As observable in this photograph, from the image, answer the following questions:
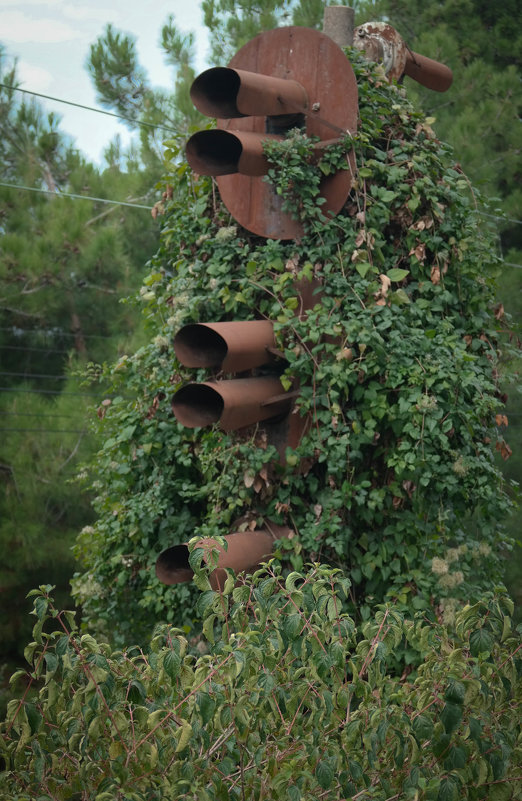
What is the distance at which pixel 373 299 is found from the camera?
165 inches

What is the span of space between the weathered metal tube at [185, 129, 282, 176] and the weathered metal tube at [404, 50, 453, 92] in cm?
152

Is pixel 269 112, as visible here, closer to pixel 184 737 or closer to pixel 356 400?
pixel 356 400

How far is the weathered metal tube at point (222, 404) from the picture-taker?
3846 millimetres

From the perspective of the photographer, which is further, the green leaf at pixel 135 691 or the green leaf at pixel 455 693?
the green leaf at pixel 135 691

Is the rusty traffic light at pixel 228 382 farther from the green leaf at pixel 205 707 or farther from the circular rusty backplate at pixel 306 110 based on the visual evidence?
the green leaf at pixel 205 707

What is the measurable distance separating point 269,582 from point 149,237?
26.8 ft

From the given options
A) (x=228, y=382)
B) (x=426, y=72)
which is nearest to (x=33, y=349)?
(x=426, y=72)

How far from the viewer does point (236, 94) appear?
3.98 m

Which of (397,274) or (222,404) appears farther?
(397,274)

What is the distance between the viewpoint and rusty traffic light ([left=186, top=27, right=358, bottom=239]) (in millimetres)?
4035

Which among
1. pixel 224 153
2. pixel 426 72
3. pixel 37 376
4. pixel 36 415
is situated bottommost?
pixel 36 415

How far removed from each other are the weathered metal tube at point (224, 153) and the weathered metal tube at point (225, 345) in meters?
0.71

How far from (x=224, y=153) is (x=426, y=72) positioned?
1900 mm

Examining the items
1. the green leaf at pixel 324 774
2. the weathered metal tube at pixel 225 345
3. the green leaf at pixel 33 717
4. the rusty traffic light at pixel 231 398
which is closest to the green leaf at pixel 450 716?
the green leaf at pixel 324 774
